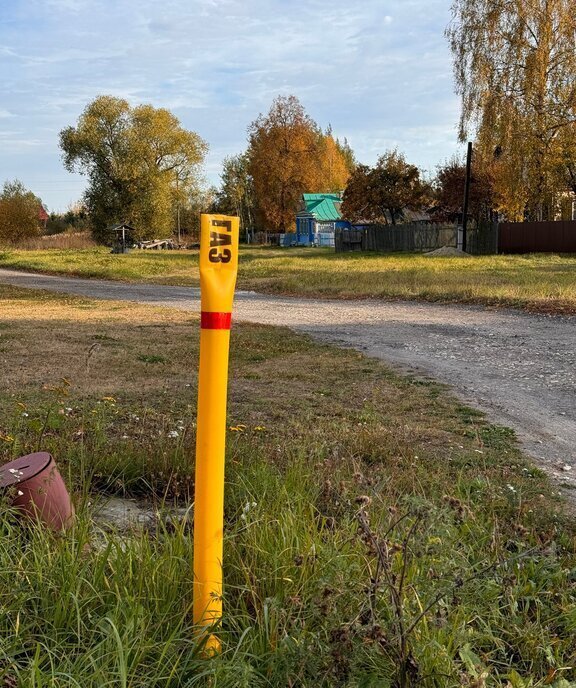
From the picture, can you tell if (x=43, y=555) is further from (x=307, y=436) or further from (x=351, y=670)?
(x=307, y=436)

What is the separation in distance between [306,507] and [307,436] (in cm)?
162

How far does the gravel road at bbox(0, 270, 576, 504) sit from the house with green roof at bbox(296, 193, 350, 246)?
50593 millimetres

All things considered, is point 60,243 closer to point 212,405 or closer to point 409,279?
point 409,279

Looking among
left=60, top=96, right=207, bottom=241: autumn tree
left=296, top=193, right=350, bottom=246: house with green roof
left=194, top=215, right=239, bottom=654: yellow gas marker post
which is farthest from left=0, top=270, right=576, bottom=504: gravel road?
left=296, top=193, right=350, bottom=246: house with green roof

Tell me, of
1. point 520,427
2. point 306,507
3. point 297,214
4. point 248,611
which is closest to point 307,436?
point 306,507

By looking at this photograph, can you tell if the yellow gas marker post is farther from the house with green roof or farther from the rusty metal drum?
the house with green roof

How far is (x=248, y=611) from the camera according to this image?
267 cm

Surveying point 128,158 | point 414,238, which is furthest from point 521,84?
point 128,158

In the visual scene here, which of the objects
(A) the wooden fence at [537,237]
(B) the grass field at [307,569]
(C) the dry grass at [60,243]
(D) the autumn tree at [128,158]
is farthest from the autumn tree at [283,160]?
(B) the grass field at [307,569]

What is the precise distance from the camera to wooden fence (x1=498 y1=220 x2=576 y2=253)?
131 ft

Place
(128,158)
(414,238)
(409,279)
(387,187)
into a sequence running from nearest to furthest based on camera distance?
(409,279), (414,238), (387,187), (128,158)

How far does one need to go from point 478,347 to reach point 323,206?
65.1 metres

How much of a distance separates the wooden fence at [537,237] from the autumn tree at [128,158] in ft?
93.5

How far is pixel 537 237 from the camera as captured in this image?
40.7 meters
